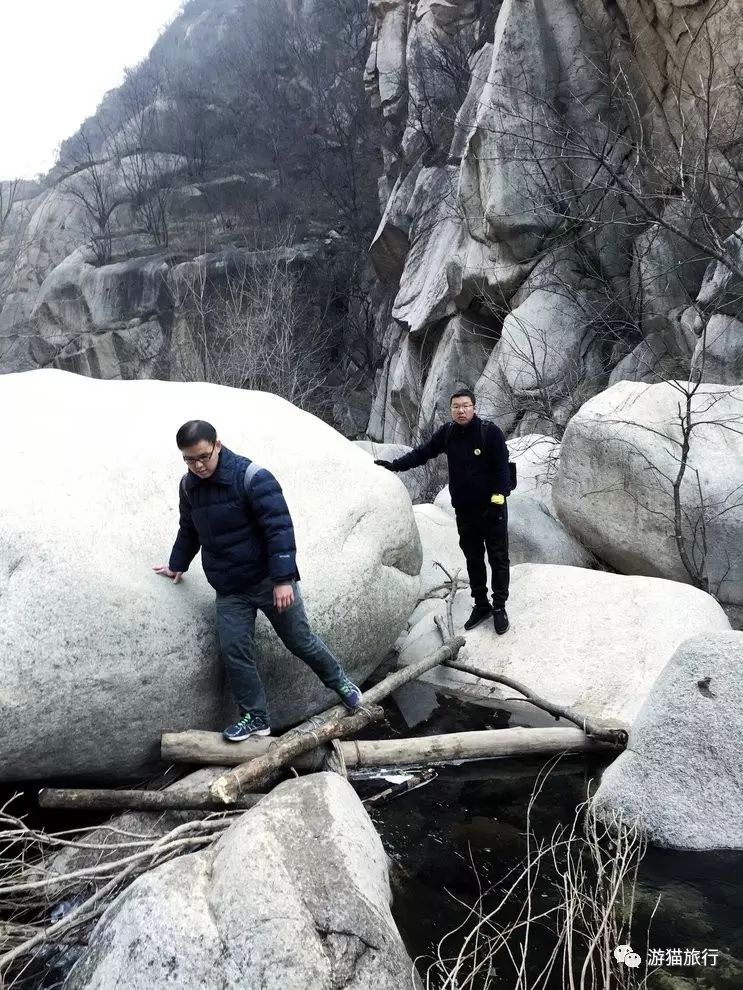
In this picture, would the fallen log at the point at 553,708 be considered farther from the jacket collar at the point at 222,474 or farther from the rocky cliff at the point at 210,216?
the rocky cliff at the point at 210,216

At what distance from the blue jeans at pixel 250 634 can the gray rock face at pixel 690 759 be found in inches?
72.1

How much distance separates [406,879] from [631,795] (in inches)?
50.1

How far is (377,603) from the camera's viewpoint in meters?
5.89

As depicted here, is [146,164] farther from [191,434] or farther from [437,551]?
[191,434]

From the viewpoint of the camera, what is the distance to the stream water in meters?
3.31

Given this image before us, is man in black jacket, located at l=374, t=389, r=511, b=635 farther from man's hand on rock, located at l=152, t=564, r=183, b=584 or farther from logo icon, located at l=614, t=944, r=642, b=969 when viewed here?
logo icon, located at l=614, t=944, r=642, b=969

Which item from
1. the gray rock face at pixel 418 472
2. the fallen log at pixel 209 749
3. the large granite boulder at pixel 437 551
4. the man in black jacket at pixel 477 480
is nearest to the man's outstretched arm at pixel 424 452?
the man in black jacket at pixel 477 480

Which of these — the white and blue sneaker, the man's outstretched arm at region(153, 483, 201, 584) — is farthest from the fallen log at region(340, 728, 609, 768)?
the man's outstretched arm at region(153, 483, 201, 584)

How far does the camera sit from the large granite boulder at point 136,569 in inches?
167

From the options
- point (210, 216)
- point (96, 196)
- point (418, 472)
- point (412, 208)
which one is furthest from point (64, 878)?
point (96, 196)

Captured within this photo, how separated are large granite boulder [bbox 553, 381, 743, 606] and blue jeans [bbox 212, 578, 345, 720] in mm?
4012

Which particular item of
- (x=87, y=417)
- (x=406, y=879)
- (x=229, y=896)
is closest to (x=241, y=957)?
(x=229, y=896)

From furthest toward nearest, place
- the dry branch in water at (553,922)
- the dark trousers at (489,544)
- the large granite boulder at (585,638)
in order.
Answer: the dark trousers at (489,544)
the large granite boulder at (585,638)
the dry branch in water at (553,922)

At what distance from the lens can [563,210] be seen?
44.9ft
